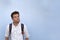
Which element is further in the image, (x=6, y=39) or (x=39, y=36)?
(x=39, y=36)

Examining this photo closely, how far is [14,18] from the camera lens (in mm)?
3201

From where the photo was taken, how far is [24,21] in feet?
Result: 12.3

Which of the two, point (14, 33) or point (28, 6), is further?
point (28, 6)

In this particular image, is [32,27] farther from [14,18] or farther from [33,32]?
[14,18]

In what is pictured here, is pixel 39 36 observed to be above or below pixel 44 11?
below

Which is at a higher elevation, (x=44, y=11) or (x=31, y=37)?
(x=44, y=11)

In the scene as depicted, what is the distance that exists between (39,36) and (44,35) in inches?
3.9

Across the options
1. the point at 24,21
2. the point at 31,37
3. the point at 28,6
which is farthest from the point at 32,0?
the point at 31,37

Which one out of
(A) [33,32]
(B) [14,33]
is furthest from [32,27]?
(B) [14,33]

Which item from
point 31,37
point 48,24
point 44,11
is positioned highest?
point 44,11

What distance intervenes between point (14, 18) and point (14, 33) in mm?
246

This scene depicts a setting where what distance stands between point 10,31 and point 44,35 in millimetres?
844

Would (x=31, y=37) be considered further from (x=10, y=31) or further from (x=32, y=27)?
(x=10, y=31)

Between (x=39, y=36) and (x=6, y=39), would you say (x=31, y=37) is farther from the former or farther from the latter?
(x=6, y=39)
